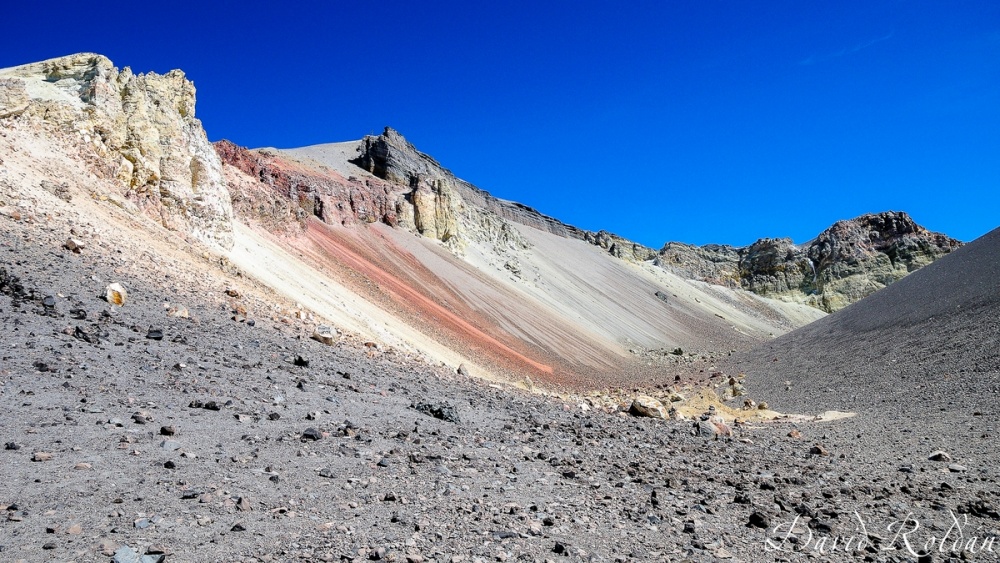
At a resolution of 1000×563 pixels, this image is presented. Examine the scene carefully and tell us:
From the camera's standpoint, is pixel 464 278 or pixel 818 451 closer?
pixel 818 451

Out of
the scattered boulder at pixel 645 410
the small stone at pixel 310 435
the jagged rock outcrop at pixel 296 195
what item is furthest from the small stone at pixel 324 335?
the jagged rock outcrop at pixel 296 195

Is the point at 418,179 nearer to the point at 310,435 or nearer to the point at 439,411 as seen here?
the point at 439,411

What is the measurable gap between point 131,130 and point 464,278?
23.9 metres

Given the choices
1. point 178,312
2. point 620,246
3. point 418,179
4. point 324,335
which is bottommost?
point 178,312

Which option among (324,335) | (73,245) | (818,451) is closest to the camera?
(818,451)

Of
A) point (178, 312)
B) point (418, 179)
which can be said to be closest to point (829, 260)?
point (418, 179)

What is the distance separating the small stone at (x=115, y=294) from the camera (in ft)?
34.9

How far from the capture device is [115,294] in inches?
424

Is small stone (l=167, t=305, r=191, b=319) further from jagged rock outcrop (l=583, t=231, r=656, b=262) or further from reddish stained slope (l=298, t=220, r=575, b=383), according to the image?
jagged rock outcrop (l=583, t=231, r=656, b=262)

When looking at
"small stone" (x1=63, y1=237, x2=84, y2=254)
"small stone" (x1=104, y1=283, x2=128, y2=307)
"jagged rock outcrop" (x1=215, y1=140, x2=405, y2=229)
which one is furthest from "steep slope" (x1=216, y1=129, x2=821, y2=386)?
"small stone" (x1=104, y1=283, x2=128, y2=307)

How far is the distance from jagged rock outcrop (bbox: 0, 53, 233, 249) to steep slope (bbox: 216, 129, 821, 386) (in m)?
2.39

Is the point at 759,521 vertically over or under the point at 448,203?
under

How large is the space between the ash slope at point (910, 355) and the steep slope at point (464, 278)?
8.41m

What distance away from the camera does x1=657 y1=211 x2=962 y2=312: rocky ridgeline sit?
3553 inches
